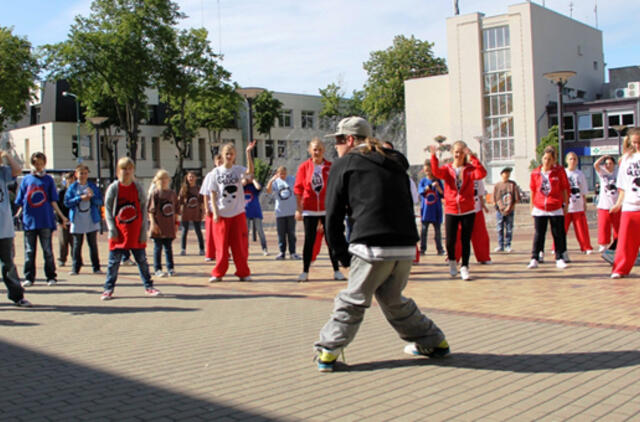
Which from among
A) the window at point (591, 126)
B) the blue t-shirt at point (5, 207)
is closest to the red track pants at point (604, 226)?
the blue t-shirt at point (5, 207)

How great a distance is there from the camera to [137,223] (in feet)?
30.4

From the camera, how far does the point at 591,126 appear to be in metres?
62.1

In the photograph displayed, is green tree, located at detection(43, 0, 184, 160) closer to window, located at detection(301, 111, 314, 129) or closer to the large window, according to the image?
the large window

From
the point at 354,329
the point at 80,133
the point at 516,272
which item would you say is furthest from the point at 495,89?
the point at 354,329

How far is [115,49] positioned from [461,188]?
126 feet

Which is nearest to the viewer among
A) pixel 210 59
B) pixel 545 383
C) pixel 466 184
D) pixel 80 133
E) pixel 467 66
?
pixel 545 383

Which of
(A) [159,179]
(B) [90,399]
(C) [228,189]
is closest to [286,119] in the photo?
(A) [159,179]

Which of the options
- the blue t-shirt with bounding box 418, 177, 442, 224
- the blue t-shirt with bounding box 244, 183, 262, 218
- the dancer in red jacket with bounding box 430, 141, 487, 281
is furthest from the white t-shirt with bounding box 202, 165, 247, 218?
the blue t-shirt with bounding box 418, 177, 442, 224

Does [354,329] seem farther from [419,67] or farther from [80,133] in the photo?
[419,67]

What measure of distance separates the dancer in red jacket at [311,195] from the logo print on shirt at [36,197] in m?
3.75

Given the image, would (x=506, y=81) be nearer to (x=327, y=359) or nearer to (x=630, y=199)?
(x=630, y=199)

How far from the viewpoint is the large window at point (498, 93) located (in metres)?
64.6

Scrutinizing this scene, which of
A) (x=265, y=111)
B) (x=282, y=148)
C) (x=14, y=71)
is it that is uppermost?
(x=265, y=111)

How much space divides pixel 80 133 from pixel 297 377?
60.8m
